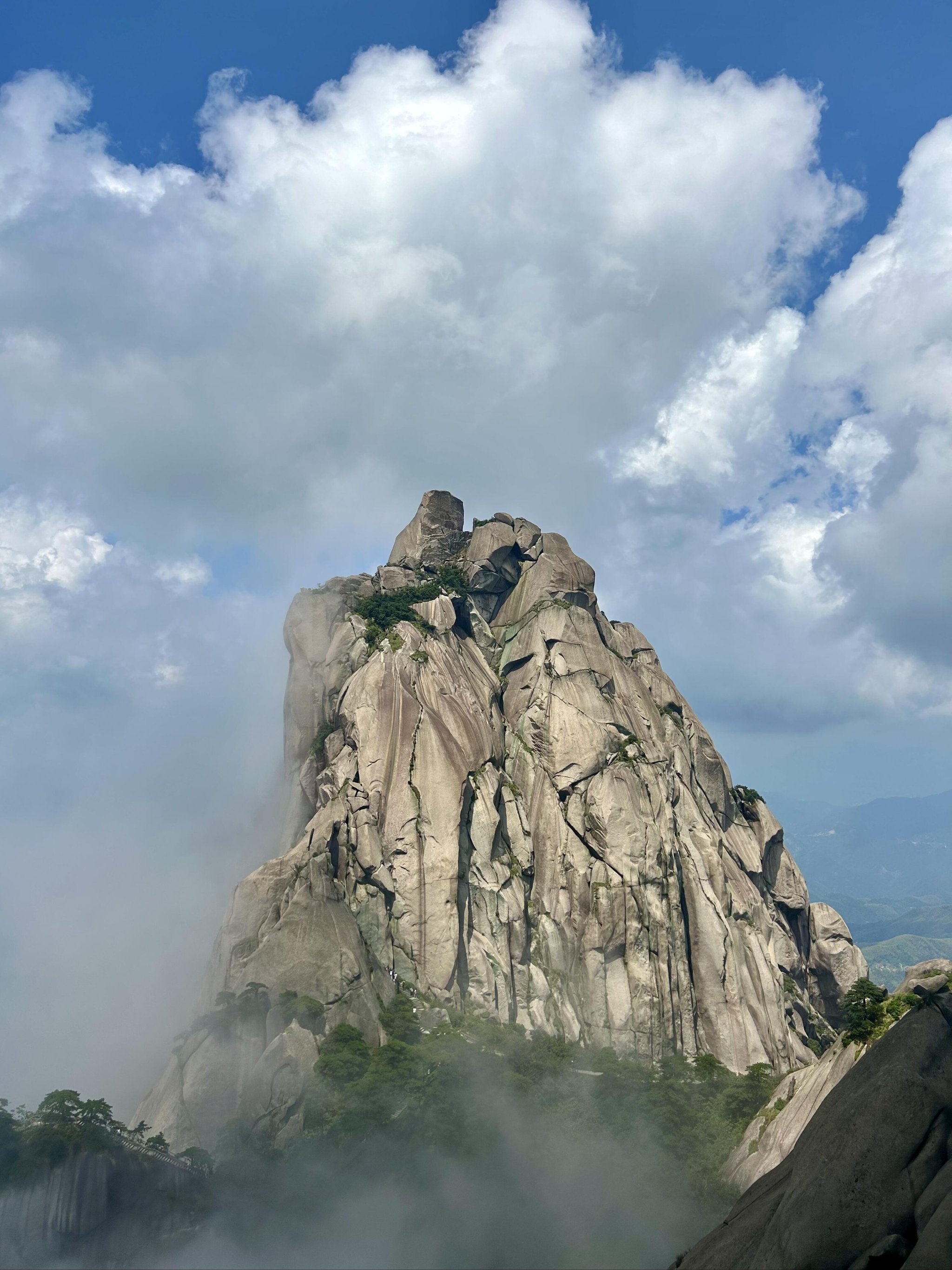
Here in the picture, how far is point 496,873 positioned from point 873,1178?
55332 mm

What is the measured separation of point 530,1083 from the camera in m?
61.6

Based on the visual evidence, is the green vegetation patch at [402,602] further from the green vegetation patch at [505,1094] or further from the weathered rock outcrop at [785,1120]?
the weathered rock outcrop at [785,1120]

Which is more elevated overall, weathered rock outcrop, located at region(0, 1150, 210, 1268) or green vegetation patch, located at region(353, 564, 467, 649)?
green vegetation patch, located at region(353, 564, 467, 649)

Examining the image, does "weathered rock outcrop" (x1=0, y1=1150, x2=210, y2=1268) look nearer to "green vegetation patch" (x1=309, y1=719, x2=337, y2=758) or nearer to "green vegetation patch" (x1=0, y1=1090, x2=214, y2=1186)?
"green vegetation patch" (x1=0, y1=1090, x2=214, y2=1186)

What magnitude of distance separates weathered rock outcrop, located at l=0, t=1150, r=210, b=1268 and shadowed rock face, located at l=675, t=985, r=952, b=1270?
34.0 metres

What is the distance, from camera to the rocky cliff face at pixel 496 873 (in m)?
63.9

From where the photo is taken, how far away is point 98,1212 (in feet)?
151

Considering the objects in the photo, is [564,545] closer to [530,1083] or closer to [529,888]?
[529,888]

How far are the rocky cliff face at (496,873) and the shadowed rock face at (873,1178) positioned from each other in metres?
38.4

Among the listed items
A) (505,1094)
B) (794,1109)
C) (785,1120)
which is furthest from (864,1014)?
(505,1094)

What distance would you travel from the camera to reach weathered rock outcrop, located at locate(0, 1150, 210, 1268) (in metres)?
44.3

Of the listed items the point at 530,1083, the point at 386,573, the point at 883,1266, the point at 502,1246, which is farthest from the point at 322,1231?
the point at 386,573

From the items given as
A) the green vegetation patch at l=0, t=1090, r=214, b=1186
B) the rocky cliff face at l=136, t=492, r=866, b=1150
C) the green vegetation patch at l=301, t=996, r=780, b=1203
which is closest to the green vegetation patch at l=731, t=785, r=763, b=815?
the rocky cliff face at l=136, t=492, r=866, b=1150

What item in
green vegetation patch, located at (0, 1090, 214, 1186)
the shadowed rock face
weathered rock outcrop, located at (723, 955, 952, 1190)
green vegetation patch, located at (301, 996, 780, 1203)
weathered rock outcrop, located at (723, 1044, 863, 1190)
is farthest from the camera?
green vegetation patch, located at (301, 996, 780, 1203)
